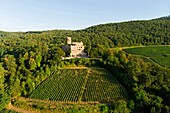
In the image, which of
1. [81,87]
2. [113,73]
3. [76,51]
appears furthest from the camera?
[76,51]

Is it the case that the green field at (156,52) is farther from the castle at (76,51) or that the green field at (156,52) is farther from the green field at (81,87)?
the green field at (81,87)

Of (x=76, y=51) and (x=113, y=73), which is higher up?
(x=76, y=51)

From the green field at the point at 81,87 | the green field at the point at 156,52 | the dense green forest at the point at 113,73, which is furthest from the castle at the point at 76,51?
the green field at the point at 156,52

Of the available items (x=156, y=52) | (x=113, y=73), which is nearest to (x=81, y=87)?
(x=113, y=73)

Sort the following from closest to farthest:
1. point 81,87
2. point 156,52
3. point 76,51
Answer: point 81,87, point 76,51, point 156,52

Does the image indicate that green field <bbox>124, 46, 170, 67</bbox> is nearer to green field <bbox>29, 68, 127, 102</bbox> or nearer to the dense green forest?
the dense green forest

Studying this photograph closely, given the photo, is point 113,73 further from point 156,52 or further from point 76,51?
point 156,52

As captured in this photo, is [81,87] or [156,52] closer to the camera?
[81,87]
